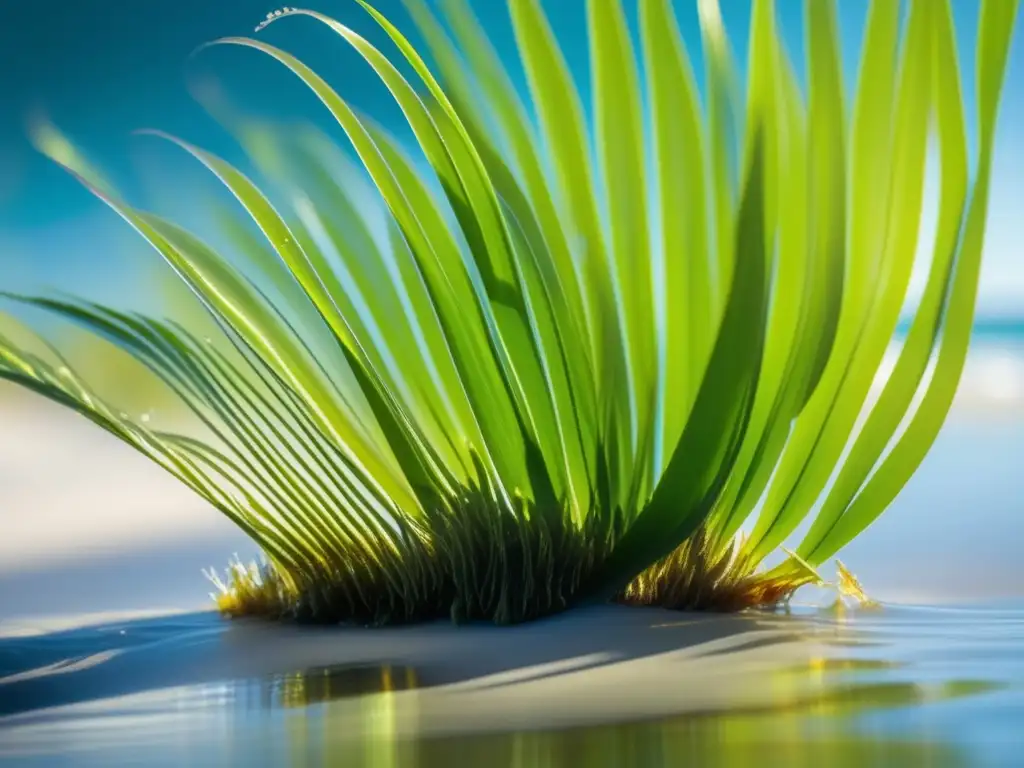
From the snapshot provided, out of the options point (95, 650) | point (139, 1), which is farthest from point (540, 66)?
point (139, 1)

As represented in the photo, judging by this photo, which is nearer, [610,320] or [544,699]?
[544,699]

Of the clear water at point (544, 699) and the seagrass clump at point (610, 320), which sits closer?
the clear water at point (544, 699)

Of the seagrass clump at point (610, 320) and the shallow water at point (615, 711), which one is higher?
the seagrass clump at point (610, 320)

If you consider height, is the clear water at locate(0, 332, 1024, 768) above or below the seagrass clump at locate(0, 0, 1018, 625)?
below

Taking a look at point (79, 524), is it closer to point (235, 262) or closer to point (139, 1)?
point (235, 262)

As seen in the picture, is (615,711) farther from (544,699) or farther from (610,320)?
(610,320)

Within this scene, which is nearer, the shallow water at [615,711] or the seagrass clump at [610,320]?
the shallow water at [615,711]

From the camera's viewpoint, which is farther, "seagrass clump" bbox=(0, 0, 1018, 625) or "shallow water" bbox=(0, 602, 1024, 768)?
"seagrass clump" bbox=(0, 0, 1018, 625)

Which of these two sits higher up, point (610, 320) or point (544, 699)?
point (610, 320)

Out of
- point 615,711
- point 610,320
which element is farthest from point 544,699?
point 610,320

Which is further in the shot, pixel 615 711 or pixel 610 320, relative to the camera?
pixel 610 320
